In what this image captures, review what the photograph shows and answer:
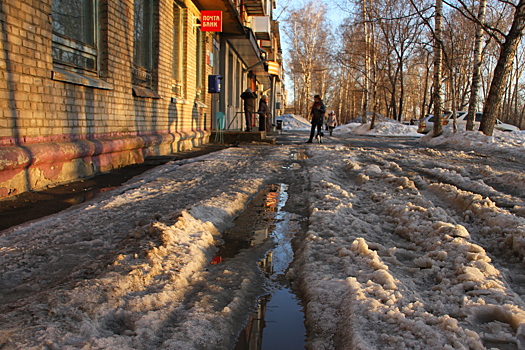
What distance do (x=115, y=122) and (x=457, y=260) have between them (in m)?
6.31

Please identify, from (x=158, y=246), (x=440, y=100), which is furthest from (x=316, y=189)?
(x=440, y=100)

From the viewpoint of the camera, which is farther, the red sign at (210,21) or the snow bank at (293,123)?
the snow bank at (293,123)

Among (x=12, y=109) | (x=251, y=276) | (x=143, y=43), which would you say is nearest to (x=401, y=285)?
(x=251, y=276)

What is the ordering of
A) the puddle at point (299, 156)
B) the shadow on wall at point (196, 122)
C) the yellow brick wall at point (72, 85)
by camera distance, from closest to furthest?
the yellow brick wall at point (72, 85) < the puddle at point (299, 156) < the shadow on wall at point (196, 122)

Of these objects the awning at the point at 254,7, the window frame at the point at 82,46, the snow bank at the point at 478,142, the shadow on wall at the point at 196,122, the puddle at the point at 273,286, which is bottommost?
the puddle at the point at 273,286

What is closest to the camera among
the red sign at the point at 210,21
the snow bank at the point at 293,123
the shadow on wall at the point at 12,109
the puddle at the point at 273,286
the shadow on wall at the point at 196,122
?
the puddle at the point at 273,286

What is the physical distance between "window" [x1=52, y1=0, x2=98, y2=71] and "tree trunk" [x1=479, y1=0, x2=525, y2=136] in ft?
38.0

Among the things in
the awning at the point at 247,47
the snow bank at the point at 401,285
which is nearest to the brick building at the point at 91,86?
the snow bank at the point at 401,285

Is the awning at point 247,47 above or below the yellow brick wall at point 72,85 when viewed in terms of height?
above

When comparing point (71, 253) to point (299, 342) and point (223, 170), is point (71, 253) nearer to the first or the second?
point (299, 342)

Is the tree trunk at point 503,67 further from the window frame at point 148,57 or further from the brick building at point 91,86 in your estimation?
the window frame at point 148,57

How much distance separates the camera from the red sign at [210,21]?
1262 cm

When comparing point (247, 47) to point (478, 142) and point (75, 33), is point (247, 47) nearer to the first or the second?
point (478, 142)

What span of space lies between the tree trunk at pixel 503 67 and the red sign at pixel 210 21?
882 cm
